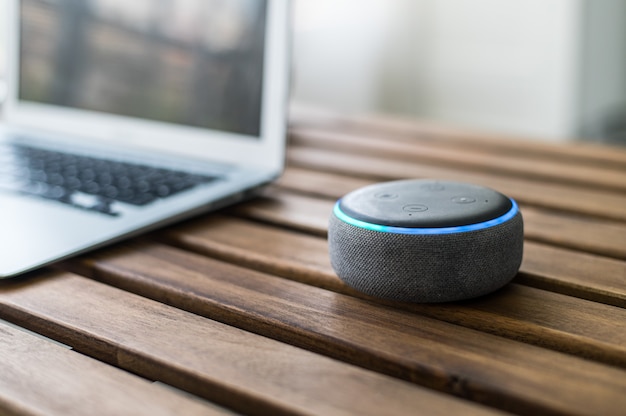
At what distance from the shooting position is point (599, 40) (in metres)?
2.61

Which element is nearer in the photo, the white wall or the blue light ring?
the blue light ring

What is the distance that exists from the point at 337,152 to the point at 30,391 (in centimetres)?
55

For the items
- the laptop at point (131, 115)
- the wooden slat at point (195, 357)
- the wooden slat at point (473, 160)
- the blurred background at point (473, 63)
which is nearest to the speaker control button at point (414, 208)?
the wooden slat at point (195, 357)

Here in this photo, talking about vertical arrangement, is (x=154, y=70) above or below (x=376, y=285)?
above

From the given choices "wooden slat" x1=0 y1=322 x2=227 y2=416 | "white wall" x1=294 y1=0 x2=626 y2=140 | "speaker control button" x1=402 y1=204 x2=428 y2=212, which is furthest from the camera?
"white wall" x1=294 y1=0 x2=626 y2=140

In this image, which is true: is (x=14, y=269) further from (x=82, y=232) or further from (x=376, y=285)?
(x=376, y=285)

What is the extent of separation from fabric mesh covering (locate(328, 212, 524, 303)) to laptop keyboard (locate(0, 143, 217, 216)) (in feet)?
0.77

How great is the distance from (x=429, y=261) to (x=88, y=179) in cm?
38

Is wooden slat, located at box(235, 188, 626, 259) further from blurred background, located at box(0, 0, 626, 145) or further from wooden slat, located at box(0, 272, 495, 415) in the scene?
blurred background, located at box(0, 0, 626, 145)

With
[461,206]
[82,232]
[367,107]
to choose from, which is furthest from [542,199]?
[367,107]

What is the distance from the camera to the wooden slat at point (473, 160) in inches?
29.3

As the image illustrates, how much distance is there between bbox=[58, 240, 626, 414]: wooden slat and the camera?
1.12 feet

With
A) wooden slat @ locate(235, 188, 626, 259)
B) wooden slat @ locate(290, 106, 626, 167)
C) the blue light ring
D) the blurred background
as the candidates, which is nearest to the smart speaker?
the blue light ring

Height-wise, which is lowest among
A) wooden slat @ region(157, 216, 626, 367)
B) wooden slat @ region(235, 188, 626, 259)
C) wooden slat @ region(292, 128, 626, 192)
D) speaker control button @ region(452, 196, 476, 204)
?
wooden slat @ region(157, 216, 626, 367)
